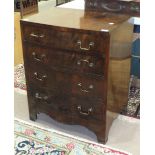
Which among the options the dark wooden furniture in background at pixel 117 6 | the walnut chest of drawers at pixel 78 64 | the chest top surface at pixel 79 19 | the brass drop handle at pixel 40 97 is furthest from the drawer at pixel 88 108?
the dark wooden furniture in background at pixel 117 6

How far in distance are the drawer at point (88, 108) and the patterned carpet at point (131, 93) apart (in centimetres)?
48

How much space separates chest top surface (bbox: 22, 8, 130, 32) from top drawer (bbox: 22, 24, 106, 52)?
0.04 metres

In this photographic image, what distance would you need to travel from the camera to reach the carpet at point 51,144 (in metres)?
1.65

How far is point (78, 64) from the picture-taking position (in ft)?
5.10

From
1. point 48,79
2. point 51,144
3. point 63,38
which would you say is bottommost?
point 51,144

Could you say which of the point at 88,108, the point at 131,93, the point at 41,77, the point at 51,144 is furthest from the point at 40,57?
the point at 131,93

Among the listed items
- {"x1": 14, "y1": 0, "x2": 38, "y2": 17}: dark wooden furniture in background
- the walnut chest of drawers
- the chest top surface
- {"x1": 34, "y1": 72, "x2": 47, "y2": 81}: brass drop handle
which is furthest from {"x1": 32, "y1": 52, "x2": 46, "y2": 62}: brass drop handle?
{"x1": 14, "y1": 0, "x2": 38, "y2": 17}: dark wooden furniture in background

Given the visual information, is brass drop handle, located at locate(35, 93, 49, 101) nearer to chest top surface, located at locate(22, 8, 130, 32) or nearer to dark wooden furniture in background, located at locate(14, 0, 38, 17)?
chest top surface, located at locate(22, 8, 130, 32)

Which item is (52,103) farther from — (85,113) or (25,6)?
(25,6)

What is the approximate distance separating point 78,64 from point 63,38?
0.59 ft

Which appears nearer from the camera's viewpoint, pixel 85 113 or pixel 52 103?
pixel 85 113

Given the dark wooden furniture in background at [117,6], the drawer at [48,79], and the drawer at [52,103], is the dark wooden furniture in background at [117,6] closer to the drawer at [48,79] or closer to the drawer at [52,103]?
the drawer at [48,79]

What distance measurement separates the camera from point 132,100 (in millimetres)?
2197

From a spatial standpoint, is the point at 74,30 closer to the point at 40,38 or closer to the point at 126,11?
the point at 40,38
